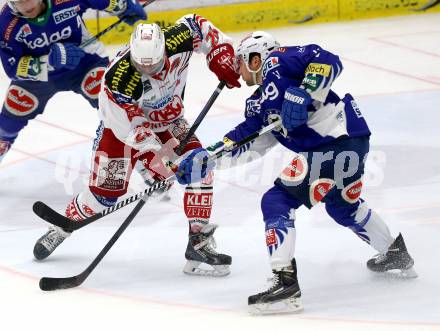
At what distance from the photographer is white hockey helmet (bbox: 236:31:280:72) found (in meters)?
4.90

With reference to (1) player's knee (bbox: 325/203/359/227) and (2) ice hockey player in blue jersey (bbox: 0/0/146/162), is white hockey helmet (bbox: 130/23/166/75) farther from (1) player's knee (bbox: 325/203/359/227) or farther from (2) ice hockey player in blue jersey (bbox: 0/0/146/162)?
(2) ice hockey player in blue jersey (bbox: 0/0/146/162)

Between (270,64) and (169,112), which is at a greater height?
(270,64)

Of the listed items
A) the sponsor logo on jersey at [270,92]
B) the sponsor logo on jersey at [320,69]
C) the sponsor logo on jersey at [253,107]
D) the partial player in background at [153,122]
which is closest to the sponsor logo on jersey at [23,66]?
the partial player in background at [153,122]

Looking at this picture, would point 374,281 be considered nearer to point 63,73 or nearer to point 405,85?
point 63,73

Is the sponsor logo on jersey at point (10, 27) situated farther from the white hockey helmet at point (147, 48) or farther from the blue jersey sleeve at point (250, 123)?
the blue jersey sleeve at point (250, 123)

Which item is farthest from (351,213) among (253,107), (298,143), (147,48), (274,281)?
(147,48)

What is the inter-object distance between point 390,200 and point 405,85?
2.35 meters

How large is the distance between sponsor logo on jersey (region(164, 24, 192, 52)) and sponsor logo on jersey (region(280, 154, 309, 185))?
912 mm

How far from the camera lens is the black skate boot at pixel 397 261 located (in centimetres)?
511

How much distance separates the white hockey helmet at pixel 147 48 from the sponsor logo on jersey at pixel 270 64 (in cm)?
49

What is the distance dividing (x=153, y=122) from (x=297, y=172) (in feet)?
3.17

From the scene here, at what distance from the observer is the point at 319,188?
476 centimetres

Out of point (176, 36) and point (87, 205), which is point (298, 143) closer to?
point (176, 36)

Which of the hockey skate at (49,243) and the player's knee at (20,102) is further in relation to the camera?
the player's knee at (20,102)
